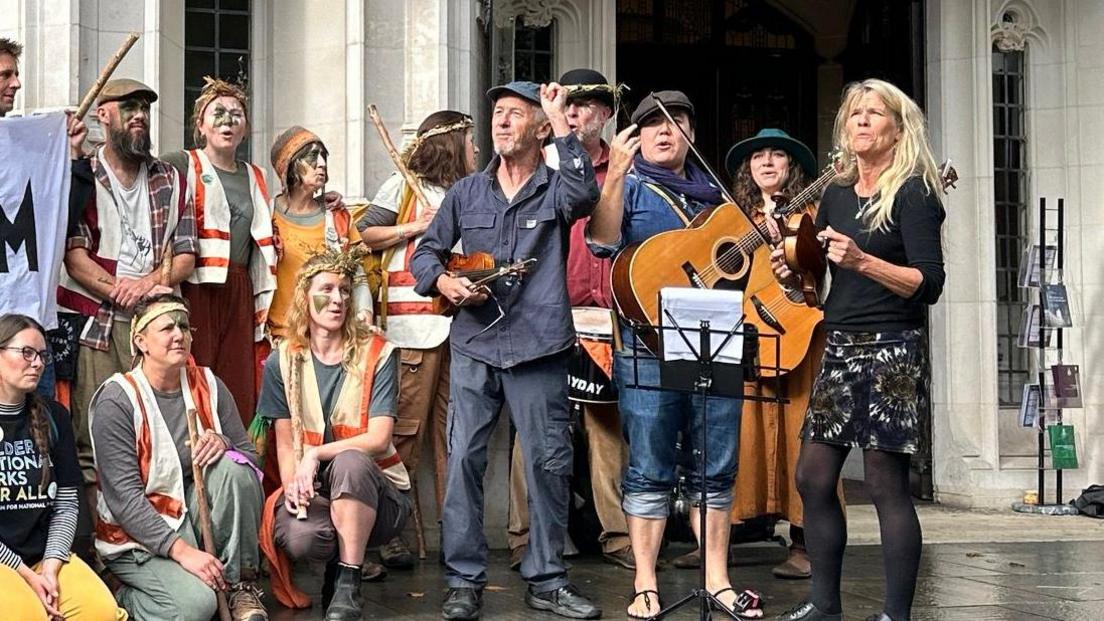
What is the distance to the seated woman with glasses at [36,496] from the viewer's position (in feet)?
18.4

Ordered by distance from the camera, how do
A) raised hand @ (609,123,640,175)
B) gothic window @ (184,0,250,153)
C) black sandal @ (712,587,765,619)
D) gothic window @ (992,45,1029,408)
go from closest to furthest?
raised hand @ (609,123,640,175)
black sandal @ (712,587,765,619)
gothic window @ (184,0,250,153)
gothic window @ (992,45,1029,408)

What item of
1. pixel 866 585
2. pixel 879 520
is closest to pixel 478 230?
pixel 879 520

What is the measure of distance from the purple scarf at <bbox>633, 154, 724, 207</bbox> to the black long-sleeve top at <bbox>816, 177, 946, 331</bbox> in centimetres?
122

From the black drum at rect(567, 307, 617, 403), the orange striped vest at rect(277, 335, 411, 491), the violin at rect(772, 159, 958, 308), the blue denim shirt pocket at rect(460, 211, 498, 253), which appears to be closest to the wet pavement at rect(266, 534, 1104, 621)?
the orange striped vest at rect(277, 335, 411, 491)

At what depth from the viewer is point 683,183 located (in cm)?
697

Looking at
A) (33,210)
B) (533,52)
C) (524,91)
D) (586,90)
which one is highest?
(533,52)

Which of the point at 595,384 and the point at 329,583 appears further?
the point at 595,384

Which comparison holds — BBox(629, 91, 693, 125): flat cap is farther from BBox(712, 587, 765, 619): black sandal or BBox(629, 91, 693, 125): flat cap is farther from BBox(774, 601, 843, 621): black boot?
BBox(774, 601, 843, 621): black boot

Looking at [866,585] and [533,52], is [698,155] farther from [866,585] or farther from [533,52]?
[533,52]

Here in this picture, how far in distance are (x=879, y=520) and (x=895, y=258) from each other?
0.96 meters

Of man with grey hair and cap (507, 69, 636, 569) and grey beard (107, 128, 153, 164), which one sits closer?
grey beard (107, 128, 153, 164)

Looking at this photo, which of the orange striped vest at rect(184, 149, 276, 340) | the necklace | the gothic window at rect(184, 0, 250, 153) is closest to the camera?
the necklace

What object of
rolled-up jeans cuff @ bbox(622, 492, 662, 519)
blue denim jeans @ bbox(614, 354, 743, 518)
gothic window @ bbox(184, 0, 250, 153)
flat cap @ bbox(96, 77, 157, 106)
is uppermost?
gothic window @ bbox(184, 0, 250, 153)

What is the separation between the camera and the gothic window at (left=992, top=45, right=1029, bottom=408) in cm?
1130
